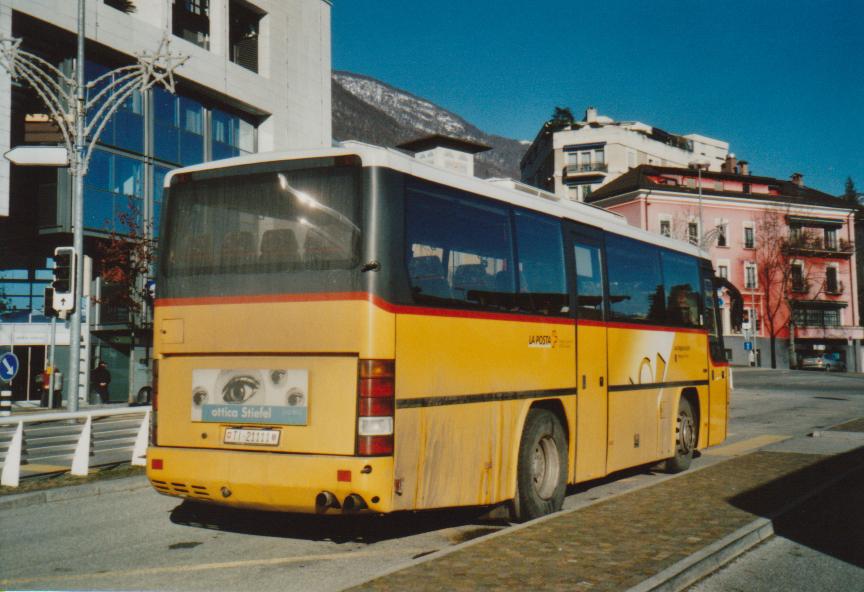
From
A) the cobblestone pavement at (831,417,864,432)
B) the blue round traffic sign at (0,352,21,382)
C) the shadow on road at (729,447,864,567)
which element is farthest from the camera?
the blue round traffic sign at (0,352,21,382)

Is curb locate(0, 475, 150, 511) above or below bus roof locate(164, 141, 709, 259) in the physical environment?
below

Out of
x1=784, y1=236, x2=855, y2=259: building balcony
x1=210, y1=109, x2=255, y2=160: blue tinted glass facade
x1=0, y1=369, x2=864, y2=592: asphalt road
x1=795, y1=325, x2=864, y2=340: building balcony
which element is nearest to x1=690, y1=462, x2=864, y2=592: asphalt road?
x1=0, y1=369, x2=864, y2=592: asphalt road

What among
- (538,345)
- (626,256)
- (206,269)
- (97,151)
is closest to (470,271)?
(538,345)

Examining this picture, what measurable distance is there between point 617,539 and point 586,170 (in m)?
78.1

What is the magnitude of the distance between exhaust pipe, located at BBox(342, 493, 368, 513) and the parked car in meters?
68.0

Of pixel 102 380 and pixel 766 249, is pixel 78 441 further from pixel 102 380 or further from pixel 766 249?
pixel 766 249

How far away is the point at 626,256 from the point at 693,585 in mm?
5076

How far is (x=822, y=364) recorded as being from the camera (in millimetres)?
67062

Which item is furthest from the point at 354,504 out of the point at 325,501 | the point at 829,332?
the point at 829,332

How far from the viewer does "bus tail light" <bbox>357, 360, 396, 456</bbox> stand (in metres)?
6.07

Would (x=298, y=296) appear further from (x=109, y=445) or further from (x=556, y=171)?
(x=556, y=171)

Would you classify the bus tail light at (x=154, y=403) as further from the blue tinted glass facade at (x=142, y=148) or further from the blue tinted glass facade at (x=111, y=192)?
the blue tinted glass facade at (x=111, y=192)

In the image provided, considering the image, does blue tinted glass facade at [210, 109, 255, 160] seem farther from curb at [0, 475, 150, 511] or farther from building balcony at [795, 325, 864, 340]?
building balcony at [795, 325, 864, 340]

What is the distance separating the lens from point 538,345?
786cm
